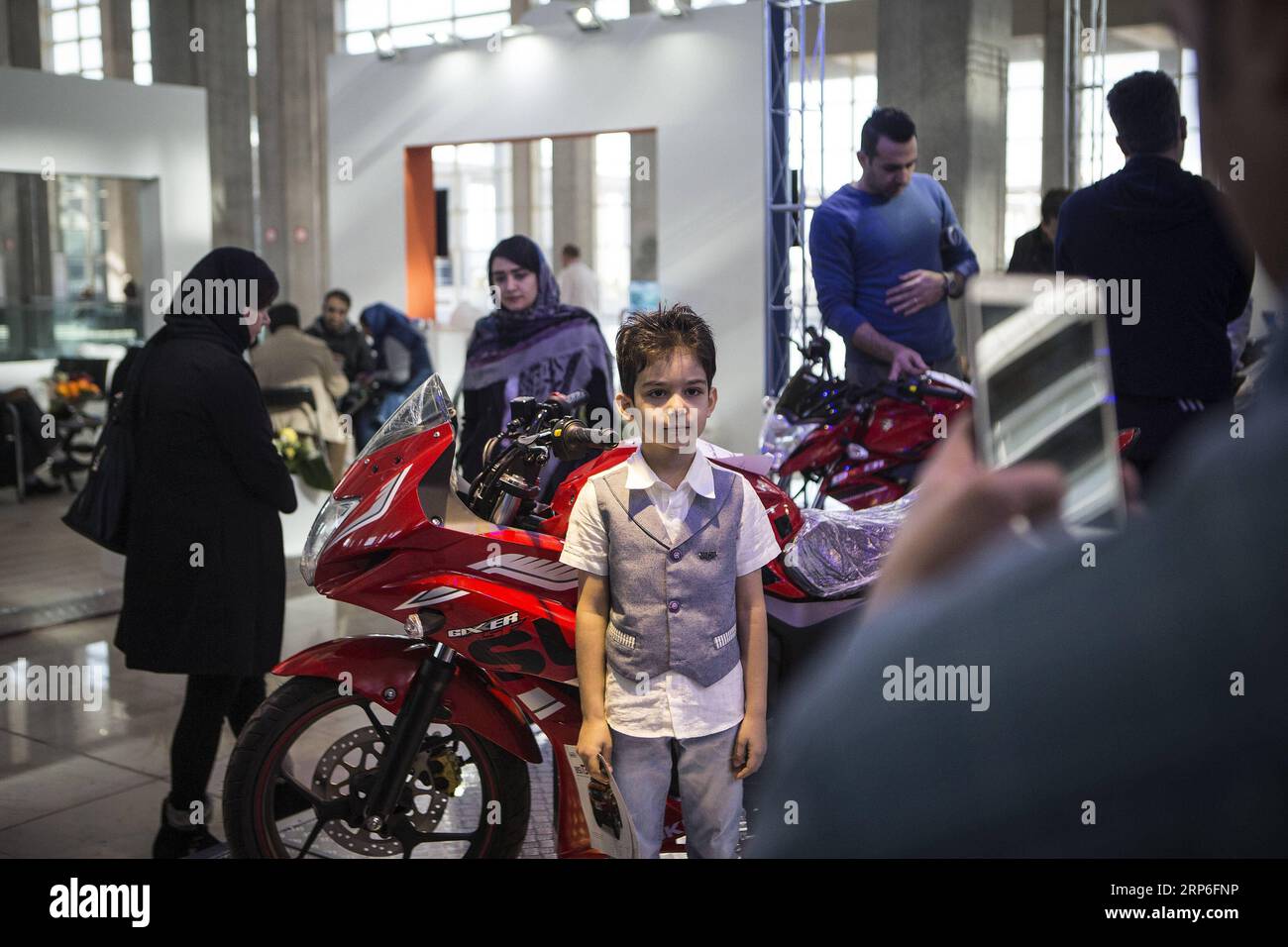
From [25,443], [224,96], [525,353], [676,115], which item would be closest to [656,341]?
[525,353]

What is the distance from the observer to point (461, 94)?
11.1 m

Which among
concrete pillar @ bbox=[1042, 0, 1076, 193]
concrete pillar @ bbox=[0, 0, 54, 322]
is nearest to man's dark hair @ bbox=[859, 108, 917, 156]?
concrete pillar @ bbox=[0, 0, 54, 322]

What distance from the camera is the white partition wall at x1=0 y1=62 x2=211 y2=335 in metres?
8.74

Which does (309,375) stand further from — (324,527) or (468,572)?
(468,572)

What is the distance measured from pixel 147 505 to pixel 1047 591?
3079mm

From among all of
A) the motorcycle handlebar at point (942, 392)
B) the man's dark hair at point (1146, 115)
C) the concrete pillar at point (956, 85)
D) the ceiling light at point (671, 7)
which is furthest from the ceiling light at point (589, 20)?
the man's dark hair at point (1146, 115)

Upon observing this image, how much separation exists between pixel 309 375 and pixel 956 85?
372 cm

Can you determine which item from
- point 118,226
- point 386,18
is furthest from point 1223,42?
point 386,18

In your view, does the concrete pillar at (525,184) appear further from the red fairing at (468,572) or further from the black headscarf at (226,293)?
the red fairing at (468,572)

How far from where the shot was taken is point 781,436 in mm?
4727

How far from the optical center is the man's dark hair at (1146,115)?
1.25 m

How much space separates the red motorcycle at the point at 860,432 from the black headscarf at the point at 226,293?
177 cm

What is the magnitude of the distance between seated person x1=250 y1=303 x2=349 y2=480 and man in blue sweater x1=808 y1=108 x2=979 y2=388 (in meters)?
3.21
